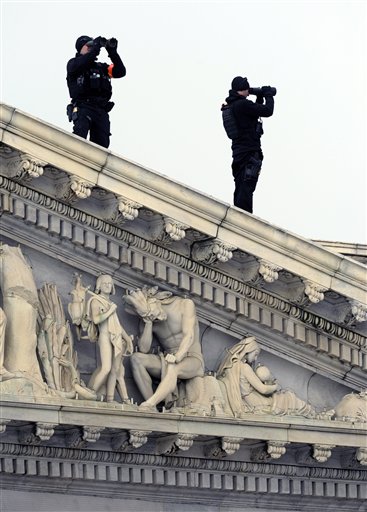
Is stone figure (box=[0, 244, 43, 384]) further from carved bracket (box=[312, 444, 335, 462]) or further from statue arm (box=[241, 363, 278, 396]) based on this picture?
carved bracket (box=[312, 444, 335, 462])

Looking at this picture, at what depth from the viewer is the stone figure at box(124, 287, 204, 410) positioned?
35.4 meters

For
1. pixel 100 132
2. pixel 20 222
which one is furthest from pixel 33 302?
pixel 100 132

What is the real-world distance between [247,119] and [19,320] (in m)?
5.00

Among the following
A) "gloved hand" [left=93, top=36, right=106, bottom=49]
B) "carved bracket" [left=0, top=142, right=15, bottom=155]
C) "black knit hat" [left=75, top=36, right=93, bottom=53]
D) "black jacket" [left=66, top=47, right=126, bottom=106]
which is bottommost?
"carved bracket" [left=0, top=142, right=15, bottom=155]

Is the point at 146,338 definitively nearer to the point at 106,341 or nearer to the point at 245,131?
the point at 106,341

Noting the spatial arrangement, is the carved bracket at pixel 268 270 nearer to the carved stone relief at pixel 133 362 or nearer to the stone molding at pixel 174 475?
the carved stone relief at pixel 133 362

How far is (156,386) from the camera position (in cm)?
3559

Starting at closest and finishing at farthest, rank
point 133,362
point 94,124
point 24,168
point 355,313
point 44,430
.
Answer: point 44,430 < point 24,168 < point 133,362 < point 355,313 < point 94,124

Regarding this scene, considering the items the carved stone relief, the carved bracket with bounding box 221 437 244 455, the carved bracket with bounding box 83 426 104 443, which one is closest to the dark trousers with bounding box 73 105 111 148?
the carved stone relief

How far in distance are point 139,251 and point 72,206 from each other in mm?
1097

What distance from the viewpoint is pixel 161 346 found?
35.9 metres

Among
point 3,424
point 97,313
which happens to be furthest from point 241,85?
point 3,424

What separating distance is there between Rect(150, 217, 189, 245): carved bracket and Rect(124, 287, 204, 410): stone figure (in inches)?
24.5

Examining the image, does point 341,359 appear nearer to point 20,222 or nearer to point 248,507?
point 248,507
